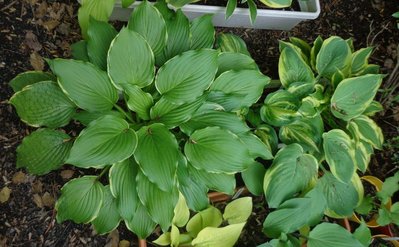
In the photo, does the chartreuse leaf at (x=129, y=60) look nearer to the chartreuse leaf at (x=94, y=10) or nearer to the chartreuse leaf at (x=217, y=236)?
the chartreuse leaf at (x=94, y=10)

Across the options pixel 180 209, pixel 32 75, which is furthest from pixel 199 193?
pixel 32 75

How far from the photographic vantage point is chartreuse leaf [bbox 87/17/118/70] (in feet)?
4.78

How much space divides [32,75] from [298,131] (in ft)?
3.11

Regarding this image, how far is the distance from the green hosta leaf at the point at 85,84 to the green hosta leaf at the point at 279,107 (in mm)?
547

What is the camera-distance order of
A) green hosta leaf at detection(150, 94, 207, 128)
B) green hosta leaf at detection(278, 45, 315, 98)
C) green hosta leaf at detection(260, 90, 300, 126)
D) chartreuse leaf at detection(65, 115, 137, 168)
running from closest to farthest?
chartreuse leaf at detection(65, 115, 137, 168) < green hosta leaf at detection(150, 94, 207, 128) < green hosta leaf at detection(260, 90, 300, 126) < green hosta leaf at detection(278, 45, 315, 98)

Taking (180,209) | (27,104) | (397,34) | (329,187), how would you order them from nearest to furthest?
(27,104), (180,209), (329,187), (397,34)

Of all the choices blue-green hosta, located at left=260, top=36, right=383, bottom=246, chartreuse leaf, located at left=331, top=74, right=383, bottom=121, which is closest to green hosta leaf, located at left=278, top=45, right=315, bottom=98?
blue-green hosta, located at left=260, top=36, right=383, bottom=246

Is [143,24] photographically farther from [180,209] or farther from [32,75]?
[180,209]

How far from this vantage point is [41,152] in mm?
1479

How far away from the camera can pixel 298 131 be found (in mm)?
1677

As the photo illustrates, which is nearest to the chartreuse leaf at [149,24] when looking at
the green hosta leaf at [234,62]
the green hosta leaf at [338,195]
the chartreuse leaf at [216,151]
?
the green hosta leaf at [234,62]

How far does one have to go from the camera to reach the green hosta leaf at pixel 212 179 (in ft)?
4.94

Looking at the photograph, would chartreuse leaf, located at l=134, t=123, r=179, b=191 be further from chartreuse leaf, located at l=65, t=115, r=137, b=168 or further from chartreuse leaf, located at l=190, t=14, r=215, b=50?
chartreuse leaf, located at l=190, t=14, r=215, b=50

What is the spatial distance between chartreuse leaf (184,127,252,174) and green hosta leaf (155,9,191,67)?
0.99 feet
